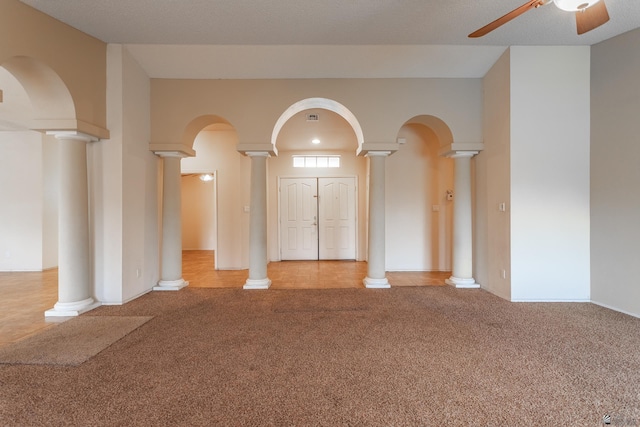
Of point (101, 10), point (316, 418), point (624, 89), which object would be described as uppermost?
point (101, 10)

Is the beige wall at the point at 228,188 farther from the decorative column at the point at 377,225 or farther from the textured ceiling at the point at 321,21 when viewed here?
the decorative column at the point at 377,225

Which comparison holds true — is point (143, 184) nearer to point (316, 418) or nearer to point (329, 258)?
point (316, 418)

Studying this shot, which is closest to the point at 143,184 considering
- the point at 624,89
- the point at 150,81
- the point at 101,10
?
the point at 150,81

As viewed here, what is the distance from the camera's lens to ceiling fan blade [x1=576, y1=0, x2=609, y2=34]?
85.9 inches

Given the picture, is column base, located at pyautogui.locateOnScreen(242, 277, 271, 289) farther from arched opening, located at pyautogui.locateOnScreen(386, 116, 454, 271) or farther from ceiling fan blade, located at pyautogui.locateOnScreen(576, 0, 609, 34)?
ceiling fan blade, located at pyautogui.locateOnScreen(576, 0, 609, 34)

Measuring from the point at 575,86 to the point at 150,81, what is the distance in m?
6.01

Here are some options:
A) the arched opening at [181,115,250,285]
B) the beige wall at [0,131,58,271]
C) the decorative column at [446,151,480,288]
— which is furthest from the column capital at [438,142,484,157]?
the beige wall at [0,131,58,271]

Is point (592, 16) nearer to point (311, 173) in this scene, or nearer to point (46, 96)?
point (46, 96)

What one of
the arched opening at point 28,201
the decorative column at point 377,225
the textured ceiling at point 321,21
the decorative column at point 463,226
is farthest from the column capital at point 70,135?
the decorative column at point 463,226

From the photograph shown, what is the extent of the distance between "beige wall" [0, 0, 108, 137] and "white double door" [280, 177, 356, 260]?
4.19 metres

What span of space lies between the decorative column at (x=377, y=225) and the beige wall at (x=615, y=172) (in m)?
2.67

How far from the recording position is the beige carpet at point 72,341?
245 cm

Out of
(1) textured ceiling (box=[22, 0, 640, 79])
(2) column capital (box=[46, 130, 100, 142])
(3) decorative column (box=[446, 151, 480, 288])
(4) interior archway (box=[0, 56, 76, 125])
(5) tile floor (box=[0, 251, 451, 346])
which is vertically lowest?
(5) tile floor (box=[0, 251, 451, 346])

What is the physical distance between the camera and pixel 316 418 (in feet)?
5.70
